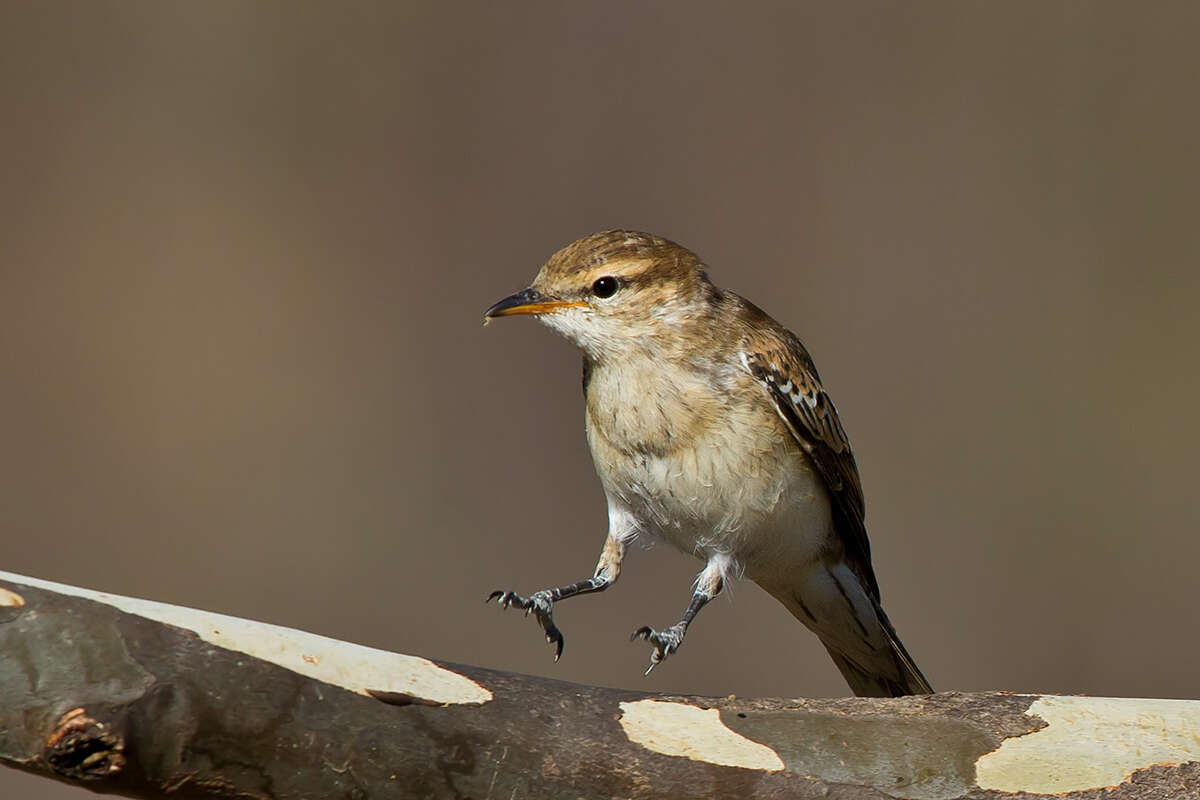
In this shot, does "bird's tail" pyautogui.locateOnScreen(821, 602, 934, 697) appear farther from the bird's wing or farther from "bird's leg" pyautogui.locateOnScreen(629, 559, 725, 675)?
"bird's leg" pyautogui.locateOnScreen(629, 559, 725, 675)

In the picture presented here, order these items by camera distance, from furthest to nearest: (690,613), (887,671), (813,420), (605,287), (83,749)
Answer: (887,671)
(813,420)
(690,613)
(605,287)
(83,749)

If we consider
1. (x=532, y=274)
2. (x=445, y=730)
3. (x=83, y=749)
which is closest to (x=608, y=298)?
(x=445, y=730)

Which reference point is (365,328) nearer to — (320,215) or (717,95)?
(320,215)

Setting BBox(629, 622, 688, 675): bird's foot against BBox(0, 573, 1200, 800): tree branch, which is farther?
BBox(629, 622, 688, 675): bird's foot

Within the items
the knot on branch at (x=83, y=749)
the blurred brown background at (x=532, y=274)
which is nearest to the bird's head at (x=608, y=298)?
the knot on branch at (x=83, y=749)

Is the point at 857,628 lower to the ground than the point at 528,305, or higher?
lower

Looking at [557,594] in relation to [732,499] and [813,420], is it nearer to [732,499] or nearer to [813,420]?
[732,499]

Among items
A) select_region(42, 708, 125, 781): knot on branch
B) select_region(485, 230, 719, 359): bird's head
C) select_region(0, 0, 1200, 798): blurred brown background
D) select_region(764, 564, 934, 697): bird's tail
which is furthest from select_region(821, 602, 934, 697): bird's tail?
select_region(42, 708, 125, 781): knot on branch
